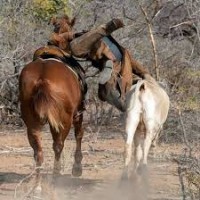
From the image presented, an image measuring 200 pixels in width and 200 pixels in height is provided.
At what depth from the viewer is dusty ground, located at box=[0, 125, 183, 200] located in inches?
325

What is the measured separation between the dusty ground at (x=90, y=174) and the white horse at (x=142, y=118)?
10.2 inches

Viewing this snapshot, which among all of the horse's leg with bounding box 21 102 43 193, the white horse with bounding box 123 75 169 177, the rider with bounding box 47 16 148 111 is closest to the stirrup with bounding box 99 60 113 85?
the rider with bounding box 47 16 148 111

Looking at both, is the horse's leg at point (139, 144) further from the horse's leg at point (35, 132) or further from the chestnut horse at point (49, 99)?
the horse's leg at point (35, 132)

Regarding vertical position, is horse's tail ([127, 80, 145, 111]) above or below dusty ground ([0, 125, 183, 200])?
above

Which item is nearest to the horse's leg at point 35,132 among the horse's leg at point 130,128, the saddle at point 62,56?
the saddle at point 62,56

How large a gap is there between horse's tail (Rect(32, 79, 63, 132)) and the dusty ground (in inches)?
30.4

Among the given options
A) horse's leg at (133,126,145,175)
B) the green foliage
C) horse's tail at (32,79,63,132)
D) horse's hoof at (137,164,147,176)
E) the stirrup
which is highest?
the green foliage

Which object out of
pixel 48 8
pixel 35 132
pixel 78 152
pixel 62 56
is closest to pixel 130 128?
pixel 35 132

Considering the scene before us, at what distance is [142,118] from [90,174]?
2057mm

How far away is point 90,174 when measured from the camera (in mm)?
10047

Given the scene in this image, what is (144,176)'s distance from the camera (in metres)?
8.42

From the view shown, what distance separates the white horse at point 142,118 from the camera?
8266mm

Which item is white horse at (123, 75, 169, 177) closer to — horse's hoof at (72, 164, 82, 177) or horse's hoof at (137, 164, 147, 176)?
horse's hoof at (137, 164, 147, 176)

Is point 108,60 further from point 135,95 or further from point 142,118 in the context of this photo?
point 142,118
